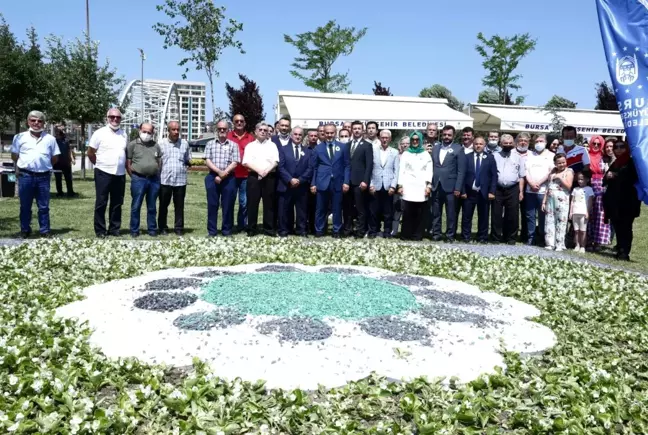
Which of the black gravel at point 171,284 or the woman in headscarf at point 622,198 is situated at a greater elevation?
the woman in headscarf at point 622,198

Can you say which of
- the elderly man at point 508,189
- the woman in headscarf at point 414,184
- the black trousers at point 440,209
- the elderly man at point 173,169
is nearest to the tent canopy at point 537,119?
the elderly man at point 508,189

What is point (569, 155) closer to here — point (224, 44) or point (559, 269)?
point (559, 269)

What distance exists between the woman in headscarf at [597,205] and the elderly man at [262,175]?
5.60 m

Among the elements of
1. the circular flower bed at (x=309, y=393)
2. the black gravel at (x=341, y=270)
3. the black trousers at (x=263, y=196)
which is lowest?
the circular flower bed at (x=309, y=393)

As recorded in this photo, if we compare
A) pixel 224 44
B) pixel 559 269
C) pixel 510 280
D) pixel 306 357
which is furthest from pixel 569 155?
pixel 224 44

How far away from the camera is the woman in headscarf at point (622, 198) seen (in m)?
9.16

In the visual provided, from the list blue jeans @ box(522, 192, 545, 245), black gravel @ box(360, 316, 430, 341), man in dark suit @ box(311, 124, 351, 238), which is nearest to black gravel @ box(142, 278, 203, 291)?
black gravel @ box(360, 316, 430, 341)

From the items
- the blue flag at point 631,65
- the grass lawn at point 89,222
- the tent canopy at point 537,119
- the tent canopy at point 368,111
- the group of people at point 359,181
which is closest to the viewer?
the blue flag at point 631,65

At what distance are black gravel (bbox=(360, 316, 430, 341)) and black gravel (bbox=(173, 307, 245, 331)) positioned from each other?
1059mm

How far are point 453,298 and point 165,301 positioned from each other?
9.28 feet

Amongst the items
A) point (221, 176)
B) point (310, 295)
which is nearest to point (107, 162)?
point (221, 176)

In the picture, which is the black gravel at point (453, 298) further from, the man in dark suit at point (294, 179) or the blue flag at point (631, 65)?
the man in dark suit at point (294, 179)

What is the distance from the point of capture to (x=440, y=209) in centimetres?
1030

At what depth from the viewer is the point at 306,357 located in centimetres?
405
